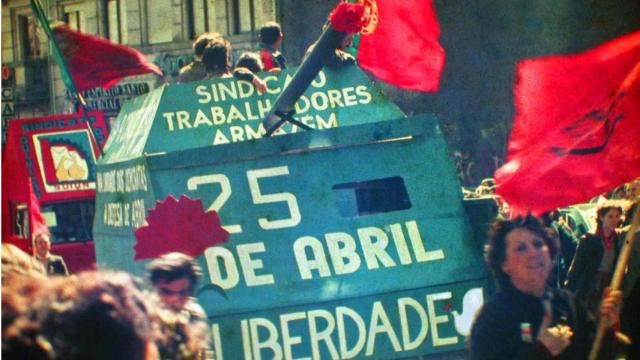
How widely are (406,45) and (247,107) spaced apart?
1.02 metres

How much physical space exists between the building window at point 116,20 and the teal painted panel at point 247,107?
2.33 m

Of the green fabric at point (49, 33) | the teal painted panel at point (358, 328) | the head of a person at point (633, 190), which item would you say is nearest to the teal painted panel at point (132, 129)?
the teal painted panel at point (358, 328)

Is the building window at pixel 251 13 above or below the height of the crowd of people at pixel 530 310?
above

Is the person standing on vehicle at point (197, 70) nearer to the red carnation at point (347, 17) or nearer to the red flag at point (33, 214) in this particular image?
the red flag at point (33, 214)

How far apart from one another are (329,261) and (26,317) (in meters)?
3.88

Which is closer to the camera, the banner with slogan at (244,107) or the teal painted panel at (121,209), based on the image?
the teal painted panel at (121,209)

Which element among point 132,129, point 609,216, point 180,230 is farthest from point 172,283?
point 609,216

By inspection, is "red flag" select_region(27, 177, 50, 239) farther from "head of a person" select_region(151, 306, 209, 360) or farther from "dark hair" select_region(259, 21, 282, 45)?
"head of a person" select_region(151, 306, 209, 360)

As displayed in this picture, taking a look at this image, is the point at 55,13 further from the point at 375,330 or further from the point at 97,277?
the point at 97,277

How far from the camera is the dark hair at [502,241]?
17.3 ft

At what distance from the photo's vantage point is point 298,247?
6.58 meters

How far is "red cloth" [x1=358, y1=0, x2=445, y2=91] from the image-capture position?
7.71m

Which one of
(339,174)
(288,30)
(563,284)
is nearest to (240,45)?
(288,30)

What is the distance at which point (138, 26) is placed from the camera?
11.2m
